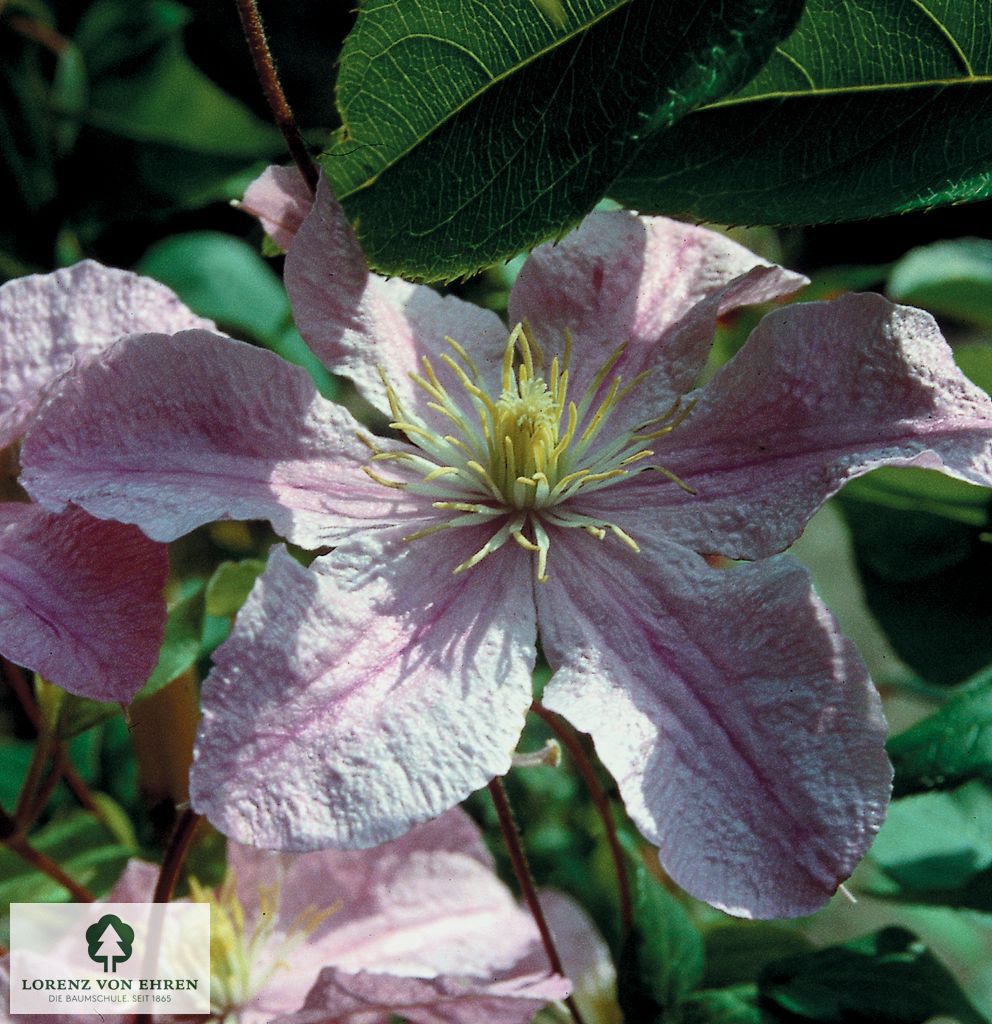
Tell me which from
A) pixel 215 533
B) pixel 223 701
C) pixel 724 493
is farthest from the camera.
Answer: pixel 215 533

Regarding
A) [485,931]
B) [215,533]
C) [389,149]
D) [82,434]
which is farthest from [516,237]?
[215,533]

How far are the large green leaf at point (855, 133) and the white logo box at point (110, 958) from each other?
45cm

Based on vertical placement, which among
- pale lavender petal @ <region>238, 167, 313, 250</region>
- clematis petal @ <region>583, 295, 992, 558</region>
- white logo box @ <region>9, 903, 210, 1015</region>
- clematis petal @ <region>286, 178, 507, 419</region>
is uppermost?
pale lavender petal @ <region>238, 167, 313, 250</region>

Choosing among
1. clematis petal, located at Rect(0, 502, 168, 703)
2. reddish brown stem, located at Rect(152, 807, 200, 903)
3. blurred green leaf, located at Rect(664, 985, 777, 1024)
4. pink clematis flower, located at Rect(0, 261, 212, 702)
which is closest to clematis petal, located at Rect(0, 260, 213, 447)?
pink clematis flower, located at Rect(0, 261, 212, 702)

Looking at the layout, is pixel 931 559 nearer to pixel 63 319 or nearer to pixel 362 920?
pixel 362 920

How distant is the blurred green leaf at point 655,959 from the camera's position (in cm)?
71

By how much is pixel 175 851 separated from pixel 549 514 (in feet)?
0.81

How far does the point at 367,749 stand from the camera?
19.8 inches

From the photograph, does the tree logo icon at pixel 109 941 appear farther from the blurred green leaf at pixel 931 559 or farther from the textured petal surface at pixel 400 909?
the blurred green leaf at pixel 931 559

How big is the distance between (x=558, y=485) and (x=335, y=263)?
157 mm

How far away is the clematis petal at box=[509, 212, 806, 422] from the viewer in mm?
665

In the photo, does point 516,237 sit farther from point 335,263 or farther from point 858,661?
point 858,661

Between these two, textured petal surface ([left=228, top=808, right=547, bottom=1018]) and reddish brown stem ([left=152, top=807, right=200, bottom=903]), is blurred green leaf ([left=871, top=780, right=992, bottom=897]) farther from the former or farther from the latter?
reddish brown stem ([left=152, top=807, right=200, bottom=903])

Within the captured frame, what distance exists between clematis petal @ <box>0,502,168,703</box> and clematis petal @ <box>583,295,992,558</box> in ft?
0.77
